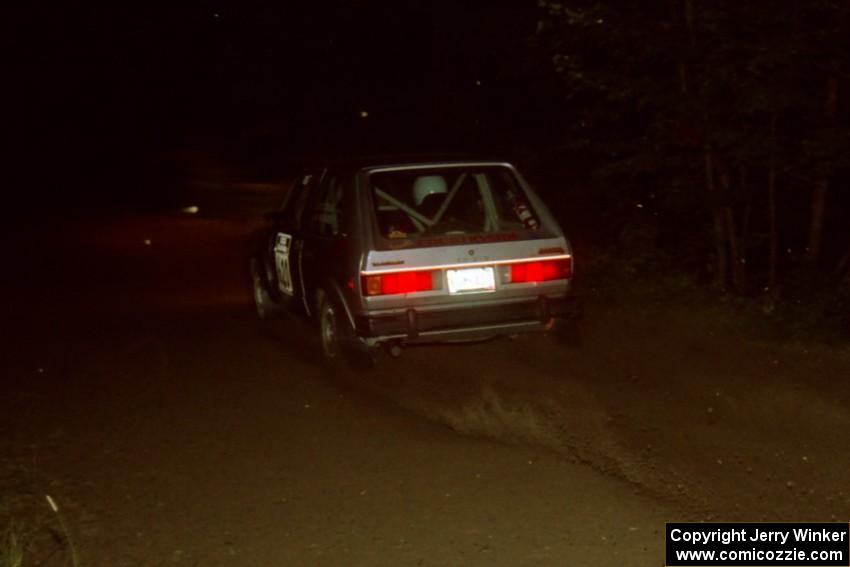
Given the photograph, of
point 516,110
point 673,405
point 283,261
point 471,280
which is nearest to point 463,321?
point 471,280

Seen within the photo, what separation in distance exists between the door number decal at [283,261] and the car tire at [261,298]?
27.3 inches

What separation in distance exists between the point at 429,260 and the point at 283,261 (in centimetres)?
257

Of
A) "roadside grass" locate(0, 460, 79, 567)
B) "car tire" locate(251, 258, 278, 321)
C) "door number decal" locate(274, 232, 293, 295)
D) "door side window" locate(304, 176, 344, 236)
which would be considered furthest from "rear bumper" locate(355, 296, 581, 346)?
"car tire" locate(251, 258, 278, 321)

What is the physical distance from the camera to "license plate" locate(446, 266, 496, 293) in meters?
7.94

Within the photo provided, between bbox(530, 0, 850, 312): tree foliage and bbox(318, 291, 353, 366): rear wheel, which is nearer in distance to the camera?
bbox(318, 291, 353, 366): rear wheel

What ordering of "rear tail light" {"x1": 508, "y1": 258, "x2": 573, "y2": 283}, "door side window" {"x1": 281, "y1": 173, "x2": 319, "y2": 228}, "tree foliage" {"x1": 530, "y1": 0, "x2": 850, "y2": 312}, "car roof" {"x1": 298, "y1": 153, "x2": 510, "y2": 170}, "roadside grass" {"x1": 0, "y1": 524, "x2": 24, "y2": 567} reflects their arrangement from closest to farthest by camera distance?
1. "roadside grass" {"x1": 0, "y1": 524, "x2": 24, "y2": 567}
2. "rear tail light" {"x1": 508, "y1": 258, "x2": 573, "y2": 283}
3. "car roof" {"x1": 298, "y1": 153, "x2": 510, "y2": 170}
4. "tree foliage" {"x1": 530, "y1": 0, "x2": 850, "y2": 312}
5. "door side window" {"x1": 281, "y1": 173, "x2": 319, "y2": 228}

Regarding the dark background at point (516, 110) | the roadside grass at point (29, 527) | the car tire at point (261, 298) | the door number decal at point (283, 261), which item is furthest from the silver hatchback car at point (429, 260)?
the roadside grass at point (29, 527)

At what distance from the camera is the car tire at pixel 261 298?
11.1m

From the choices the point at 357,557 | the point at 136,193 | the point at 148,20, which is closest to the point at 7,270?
the point at 357,557

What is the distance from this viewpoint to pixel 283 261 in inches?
396

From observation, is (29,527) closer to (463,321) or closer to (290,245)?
(463,321)

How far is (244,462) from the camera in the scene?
636cm

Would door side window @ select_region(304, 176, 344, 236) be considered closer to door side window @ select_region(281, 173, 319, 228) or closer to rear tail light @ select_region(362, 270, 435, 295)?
door side window @ select_region(281, 173, 319, 228)

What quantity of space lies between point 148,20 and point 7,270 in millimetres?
32392
